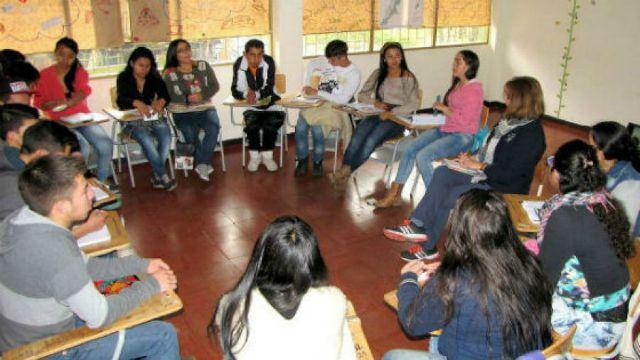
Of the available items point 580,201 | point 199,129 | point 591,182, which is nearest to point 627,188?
point 591,182

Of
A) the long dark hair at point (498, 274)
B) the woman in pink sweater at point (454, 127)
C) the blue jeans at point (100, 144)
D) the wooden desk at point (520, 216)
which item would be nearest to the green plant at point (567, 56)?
the woman in pink sweater at point (454, 127)

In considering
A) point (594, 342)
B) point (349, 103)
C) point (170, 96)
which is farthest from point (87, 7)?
point (594, 342)

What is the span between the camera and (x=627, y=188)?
2537 millimetres

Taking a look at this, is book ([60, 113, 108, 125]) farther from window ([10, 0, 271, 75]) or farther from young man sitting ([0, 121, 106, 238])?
young man sitting ([0, 121, 106, 238])

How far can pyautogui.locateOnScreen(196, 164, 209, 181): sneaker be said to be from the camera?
514cm

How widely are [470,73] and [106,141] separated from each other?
3247 mm

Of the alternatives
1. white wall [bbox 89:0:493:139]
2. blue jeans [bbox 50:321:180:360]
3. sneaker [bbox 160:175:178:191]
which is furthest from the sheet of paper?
blue jeans [bbox 50:321:180:360]

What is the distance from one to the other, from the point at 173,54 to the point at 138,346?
12.1ft

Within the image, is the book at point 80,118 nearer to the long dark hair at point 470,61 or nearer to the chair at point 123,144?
the chair at point 123,144

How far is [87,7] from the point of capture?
4.96 m

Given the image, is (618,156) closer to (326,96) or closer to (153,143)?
(326,96)

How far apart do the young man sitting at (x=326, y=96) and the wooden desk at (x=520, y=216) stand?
254cm

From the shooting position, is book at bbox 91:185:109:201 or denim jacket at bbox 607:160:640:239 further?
book at bbox 91:185:109:201

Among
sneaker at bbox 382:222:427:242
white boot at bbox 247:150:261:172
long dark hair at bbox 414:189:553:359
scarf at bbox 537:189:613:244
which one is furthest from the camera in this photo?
white boot at bbox 247:150:261:172
